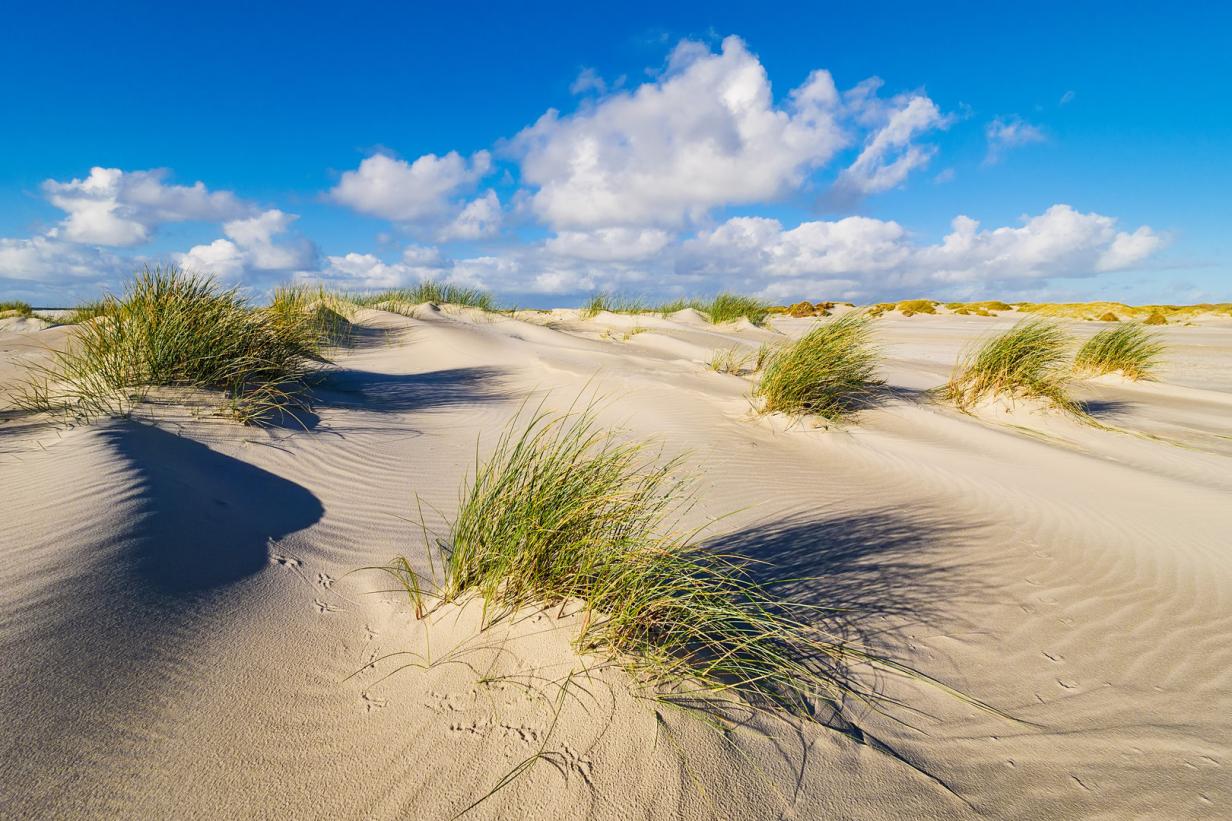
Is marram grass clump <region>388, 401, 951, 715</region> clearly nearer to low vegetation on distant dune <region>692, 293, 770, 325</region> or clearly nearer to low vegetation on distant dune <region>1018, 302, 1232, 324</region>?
low vegetation on distant dune <region>692, 293, 770, 325</region>

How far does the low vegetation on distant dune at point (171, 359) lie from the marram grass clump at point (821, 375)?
4.68 m

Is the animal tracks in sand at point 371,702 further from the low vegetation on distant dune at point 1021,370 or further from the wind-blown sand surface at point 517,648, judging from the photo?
the low vegetation on distant dune at point 1021,370

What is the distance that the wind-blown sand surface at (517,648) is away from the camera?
1.49m

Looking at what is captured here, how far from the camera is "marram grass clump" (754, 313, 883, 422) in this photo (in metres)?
6.11

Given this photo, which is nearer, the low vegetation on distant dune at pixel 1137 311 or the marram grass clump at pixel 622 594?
the marram grass clump at pixel 622 594

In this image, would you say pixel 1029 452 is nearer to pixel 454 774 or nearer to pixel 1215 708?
pixel 1215 708

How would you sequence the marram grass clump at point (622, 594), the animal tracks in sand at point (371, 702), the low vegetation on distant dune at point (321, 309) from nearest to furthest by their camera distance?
the animal tracks in sand at point (371, 702) < the marram grass clump at point (622, 594) < the low vegetation on distant dune at point (321, 309)

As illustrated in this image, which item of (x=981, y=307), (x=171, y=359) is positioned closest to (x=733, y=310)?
(x=171, y=359)

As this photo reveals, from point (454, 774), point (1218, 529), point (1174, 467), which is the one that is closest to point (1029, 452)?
point (1174, 467)

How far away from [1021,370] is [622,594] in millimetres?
7122

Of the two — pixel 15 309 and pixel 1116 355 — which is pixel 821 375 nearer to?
pixel 1116 355

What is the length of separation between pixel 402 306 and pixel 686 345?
7.99 meters

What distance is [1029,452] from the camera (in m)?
5.56

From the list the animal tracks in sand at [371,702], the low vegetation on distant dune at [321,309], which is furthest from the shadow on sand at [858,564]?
the low vegetation on distant dune at [321,309]
